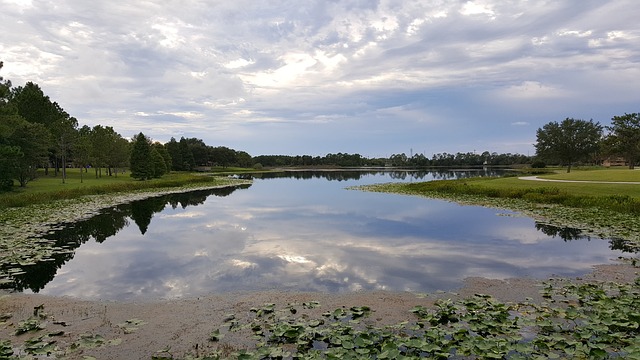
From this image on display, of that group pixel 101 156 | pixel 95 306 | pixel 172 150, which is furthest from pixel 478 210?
pixel 172 150

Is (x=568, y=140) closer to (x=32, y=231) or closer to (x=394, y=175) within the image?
(x=394, y=175)

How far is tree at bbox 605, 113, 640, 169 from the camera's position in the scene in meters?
75.1

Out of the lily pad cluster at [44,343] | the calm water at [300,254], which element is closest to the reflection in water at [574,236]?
the calm water at [300,254]

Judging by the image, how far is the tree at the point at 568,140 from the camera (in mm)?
78250

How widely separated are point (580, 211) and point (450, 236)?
11.5 metres

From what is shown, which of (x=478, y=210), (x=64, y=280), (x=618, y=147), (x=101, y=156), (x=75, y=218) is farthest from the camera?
(x=618, y=147)

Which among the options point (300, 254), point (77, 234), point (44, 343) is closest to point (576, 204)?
point (300, 254)

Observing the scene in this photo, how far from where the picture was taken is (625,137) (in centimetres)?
7575

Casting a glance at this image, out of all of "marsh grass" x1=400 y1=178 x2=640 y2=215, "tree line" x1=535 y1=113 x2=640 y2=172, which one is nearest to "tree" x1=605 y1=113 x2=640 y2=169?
"tree line" x1=535 y1=113 x2=640 y2=172

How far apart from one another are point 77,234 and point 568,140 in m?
86.6

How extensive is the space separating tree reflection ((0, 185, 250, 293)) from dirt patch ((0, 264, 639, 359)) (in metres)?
1.58

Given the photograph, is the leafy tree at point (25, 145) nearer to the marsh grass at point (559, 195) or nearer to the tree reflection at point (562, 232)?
the marsh grass at point (559, 195)

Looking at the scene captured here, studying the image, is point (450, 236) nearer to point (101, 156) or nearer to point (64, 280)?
point (64, 280)

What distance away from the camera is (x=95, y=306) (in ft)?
31.0
